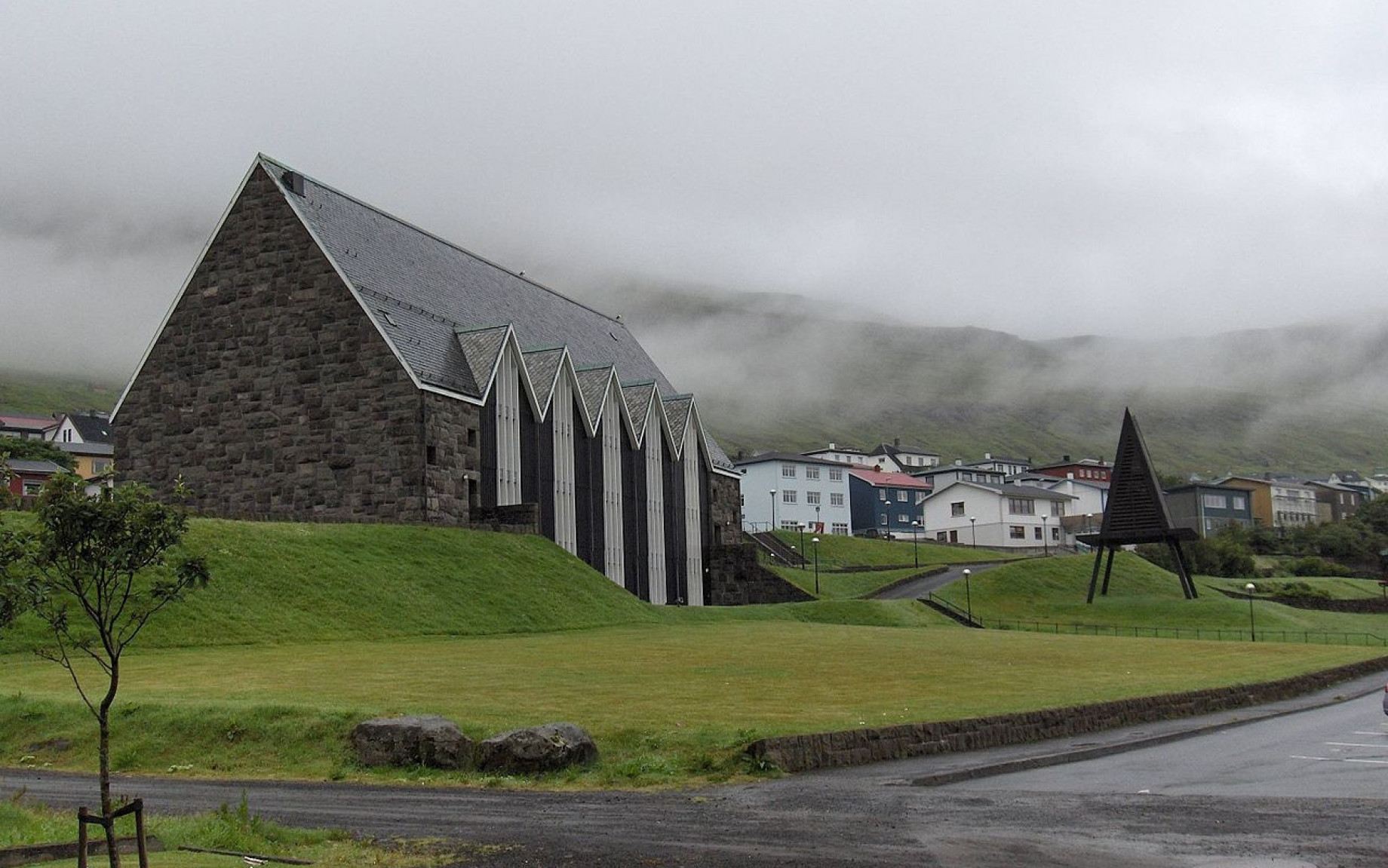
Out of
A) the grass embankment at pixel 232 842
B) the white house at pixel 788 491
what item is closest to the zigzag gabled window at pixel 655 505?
the grass embankment at pixel 232 842

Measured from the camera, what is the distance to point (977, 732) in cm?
2164

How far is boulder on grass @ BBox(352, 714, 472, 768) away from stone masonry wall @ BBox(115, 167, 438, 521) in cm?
3241

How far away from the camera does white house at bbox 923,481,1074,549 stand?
433 feet

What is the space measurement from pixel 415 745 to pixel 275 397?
38488 millimetres

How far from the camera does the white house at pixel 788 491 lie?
5340 inches

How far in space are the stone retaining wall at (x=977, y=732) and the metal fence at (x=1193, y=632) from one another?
34.9 m

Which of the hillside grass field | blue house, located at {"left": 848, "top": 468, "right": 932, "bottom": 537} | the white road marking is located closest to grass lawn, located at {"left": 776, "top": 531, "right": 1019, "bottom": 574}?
blue house, located at {"left": 848, "top": 468, "right": 932, "bottom": 537}

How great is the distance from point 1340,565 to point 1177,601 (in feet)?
160

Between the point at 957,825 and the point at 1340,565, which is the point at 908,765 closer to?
the point at 957,825

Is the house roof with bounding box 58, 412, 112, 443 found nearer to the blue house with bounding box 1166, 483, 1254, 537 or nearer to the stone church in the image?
the stone church

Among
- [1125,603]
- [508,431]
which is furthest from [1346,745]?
[1125,603]

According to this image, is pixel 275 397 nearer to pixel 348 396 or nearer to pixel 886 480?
pixel 348 396

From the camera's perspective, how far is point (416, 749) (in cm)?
1966

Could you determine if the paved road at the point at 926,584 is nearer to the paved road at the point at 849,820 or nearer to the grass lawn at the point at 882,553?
the grass lawn at the point at 882,553
